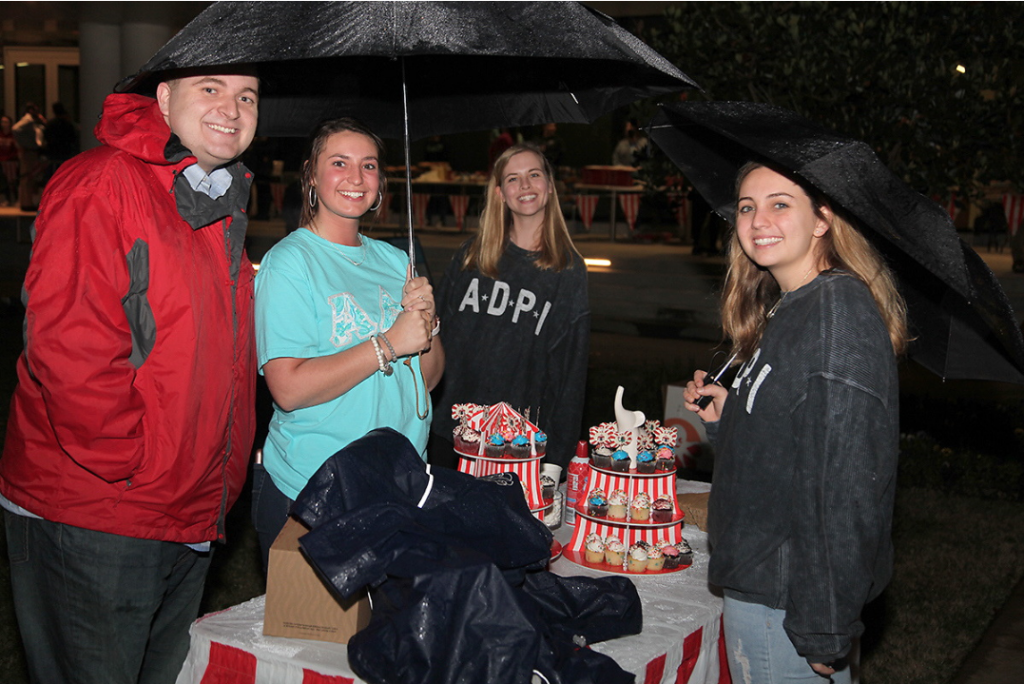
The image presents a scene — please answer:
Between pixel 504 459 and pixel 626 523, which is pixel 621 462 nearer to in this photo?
pixel 626 523

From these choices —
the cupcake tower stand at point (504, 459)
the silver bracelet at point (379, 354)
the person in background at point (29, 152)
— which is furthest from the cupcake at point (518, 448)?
the person in background at point (29, 152)

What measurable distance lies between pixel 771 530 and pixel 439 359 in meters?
1.37

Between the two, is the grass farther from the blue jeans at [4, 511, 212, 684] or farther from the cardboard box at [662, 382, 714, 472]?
the blue jeans at [4, 511, 212, 684]

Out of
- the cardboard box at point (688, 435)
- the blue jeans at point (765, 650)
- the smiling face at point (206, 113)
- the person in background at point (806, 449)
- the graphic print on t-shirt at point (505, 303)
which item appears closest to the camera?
the person in background at point (806, 449)

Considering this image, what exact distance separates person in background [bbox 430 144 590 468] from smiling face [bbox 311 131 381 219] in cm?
123

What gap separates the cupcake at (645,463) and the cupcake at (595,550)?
28cm

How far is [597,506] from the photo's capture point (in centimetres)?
335

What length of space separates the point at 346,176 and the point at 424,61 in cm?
95

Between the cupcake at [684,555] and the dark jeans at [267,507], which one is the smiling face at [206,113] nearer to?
the dark jeans at [267,507]

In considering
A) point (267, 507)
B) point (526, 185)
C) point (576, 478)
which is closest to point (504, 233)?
point (526, 185)

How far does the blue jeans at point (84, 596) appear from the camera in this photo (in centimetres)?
242

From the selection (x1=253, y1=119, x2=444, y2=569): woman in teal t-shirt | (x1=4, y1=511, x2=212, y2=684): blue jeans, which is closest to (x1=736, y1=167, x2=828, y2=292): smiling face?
(x1=253, y1=119, x2=444, y2=569): woman in teal t-shirt

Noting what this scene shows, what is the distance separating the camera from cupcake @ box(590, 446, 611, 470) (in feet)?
11.1

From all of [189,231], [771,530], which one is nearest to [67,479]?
[189,231]
